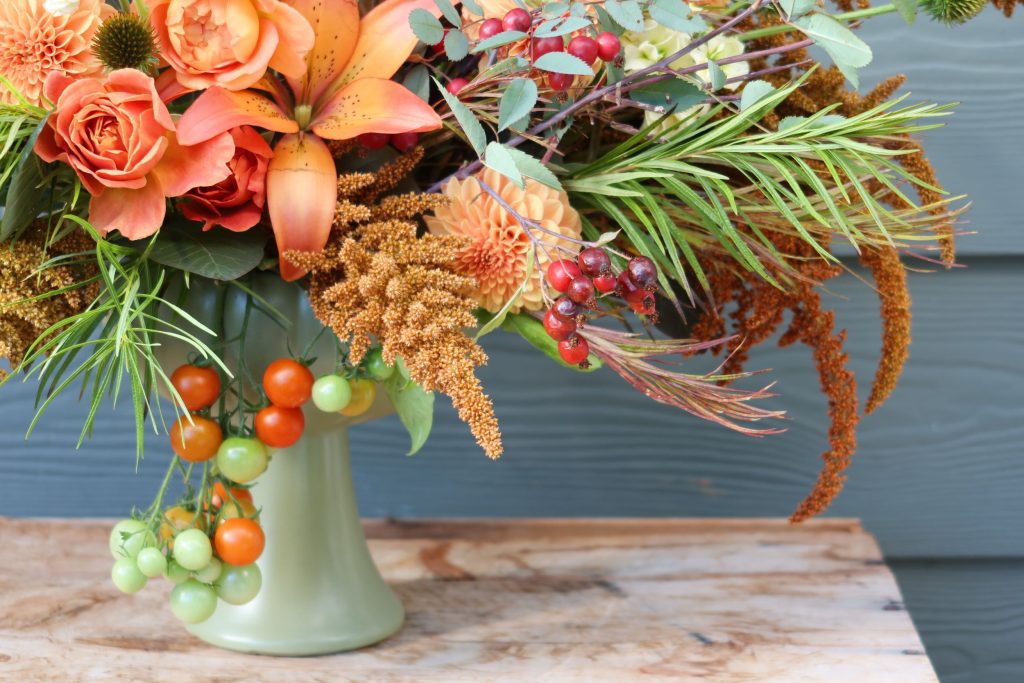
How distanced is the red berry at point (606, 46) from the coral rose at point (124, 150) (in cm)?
17

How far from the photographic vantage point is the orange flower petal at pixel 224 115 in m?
0.46

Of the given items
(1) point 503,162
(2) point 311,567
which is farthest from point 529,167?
(2) point 311,567

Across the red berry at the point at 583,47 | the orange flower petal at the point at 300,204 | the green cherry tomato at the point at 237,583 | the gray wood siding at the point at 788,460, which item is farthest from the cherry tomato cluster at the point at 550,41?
the gray wood siding at the point at 788,460

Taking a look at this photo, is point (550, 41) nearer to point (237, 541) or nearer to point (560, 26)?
point (560, 26)

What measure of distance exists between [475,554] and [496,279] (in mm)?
396

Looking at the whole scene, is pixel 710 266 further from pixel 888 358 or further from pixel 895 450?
pixel 895 450


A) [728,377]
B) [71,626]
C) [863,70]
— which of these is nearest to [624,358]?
[728,377]

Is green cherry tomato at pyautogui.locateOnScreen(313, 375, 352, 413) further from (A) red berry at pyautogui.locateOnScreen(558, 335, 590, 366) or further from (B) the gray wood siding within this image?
(B) the gray wood siding

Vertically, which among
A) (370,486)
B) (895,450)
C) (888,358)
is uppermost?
(888,358)

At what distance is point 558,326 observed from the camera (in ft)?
1.45

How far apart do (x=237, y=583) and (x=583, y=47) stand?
0.34 m

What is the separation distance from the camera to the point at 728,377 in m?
0.48

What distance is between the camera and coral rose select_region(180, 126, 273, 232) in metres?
0.49

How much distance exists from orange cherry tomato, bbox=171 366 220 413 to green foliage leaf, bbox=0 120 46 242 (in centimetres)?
11
